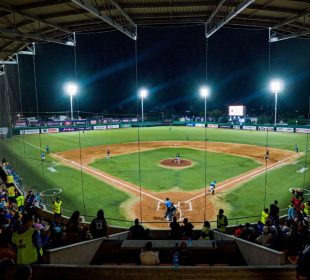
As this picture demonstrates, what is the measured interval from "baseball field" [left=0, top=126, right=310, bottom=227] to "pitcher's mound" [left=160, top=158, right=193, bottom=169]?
8 centimetres

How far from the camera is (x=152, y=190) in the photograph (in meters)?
17.9

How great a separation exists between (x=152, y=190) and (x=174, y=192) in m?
1.44

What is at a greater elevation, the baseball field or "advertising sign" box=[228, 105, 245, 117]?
"advertising sign" box=[228, 105, 245, 117]

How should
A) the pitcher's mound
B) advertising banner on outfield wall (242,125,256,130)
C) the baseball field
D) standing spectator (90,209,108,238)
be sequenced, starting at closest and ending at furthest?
standing spectator (90,209,108,238) < the baseball field < the pitcher's mound < advertising banner on outfield wall (242,125,256,130)

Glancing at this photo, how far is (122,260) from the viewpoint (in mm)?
6941

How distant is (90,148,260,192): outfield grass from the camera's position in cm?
1917

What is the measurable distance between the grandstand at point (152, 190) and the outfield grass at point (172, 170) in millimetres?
97

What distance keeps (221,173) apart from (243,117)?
40.9 metres

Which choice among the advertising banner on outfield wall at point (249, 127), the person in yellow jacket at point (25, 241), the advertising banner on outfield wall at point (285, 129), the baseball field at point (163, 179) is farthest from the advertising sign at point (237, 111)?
the person in yellow jacket at point (25, 241)

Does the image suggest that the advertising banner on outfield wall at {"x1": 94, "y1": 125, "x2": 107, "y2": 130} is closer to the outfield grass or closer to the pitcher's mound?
the outfield grass

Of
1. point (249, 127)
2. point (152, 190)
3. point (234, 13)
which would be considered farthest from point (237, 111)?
point (234, 13)

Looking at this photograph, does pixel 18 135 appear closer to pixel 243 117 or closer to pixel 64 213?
pixel 64 213

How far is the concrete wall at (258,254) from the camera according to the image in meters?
5.19

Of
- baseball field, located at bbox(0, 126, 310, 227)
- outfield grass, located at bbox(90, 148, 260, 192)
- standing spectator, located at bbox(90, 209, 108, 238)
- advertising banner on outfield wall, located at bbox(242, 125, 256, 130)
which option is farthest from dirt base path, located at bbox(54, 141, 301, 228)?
advertising banner on outfield wall, located at bbox(242, 125, 256, 130)
